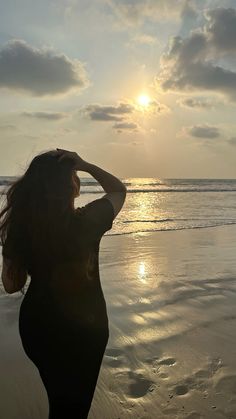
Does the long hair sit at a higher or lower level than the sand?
higher

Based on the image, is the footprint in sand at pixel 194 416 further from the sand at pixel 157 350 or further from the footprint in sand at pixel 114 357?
the footprint in sand at pixel 114 357

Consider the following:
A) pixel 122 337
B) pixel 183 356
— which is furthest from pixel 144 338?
pixel 183 356

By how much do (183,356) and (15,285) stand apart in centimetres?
289

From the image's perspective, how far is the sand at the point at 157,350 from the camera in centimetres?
375

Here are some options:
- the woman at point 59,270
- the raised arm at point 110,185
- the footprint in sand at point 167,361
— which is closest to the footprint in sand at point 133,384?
the footprint in sand at point 167,361

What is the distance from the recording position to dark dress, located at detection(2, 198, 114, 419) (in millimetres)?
2191

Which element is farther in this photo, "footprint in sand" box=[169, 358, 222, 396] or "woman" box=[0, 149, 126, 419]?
"footprint in sand" box=[169, 358, 222, 396]

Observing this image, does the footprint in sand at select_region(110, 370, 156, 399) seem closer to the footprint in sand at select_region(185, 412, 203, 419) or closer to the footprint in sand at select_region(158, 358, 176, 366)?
the footprint in sand at select_region(158, 358, 176, 366)

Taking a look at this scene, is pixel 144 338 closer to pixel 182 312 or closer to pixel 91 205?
pixel 182 312

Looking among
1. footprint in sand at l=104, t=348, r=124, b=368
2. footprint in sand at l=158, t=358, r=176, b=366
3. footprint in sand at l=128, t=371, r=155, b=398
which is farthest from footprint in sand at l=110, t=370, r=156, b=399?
footprint in sand at l=158, t=358, r=176, b=366

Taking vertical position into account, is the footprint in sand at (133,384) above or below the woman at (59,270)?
below

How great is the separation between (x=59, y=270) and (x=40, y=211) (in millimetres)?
326

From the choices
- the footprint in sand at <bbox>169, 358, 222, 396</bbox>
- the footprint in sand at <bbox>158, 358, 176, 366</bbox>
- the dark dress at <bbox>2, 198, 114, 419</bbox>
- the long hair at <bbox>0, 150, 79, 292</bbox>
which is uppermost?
the long hair at <bbox>0, 150, 79, 292</bbox>

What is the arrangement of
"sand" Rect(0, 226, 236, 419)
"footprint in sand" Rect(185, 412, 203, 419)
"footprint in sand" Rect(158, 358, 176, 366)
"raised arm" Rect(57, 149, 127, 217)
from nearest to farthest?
1. "raised arm" Rect(57, 149, 127, 217)
2. "footprint in sand" Rect(185, 412, 203, 419)
3. "sand" Rect(0, 226, 236, 419)
4. "footprint in sand" Rect(158, 358, 176, 366)
